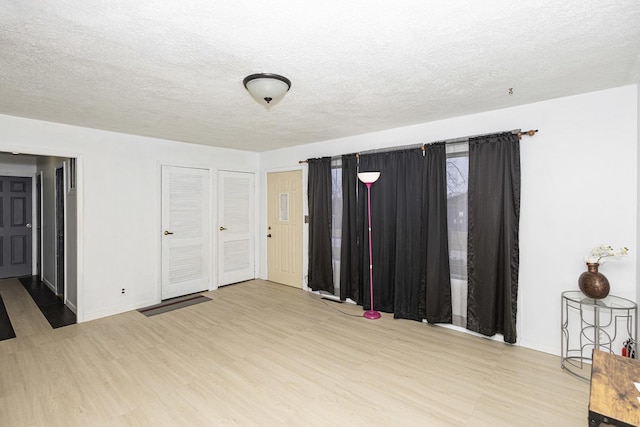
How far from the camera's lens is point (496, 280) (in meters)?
3.10

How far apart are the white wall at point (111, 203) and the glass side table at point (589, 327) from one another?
4.91 meters

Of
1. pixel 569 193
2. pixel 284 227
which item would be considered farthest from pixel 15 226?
pixel 569 193

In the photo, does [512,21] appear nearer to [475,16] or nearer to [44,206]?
Answer: [475,16]

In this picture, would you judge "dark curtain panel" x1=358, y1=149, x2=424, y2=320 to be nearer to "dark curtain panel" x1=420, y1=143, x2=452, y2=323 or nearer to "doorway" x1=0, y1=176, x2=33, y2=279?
"dark curtain panel" x1=420, y1=143, x2=452, y2=323

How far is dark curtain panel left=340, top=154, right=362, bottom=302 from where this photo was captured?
427cm

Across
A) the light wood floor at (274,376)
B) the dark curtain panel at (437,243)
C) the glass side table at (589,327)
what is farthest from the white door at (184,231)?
the glass side table at (589,327)

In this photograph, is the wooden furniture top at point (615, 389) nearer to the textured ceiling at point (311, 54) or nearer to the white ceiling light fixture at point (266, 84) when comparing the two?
the textured ceiling at point (311, 54)

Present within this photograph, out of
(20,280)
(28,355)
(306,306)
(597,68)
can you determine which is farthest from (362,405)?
(20,280)

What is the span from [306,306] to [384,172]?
214 cm

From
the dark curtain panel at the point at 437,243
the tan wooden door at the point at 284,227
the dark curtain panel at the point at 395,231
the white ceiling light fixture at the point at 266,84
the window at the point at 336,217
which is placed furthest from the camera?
the tan wooden door at the point at 284,227

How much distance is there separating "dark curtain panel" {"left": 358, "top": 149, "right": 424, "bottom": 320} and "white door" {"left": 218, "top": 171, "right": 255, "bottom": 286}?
2.40 meters

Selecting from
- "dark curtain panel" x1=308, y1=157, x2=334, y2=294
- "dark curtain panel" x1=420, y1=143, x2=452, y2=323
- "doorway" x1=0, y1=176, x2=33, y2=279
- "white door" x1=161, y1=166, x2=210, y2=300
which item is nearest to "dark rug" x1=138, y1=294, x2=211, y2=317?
"white door" x1=161, y1=166, x2=210, y2=300

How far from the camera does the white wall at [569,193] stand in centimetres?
255

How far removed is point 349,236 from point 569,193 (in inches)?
97.3
